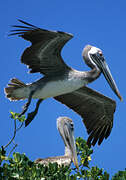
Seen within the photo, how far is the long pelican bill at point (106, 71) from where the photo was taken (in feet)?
29.0

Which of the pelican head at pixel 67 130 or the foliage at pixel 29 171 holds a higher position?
the pelican head at pixel 67 130

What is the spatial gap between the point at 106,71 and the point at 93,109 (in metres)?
1.52

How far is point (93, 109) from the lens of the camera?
10.1 metres

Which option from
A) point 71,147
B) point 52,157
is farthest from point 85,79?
point 71,147

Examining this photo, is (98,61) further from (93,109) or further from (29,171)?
(29,171)

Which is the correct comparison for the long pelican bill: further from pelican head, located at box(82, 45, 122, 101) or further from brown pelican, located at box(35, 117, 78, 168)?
brown pelican, located at box(35, 117, 78, 168)

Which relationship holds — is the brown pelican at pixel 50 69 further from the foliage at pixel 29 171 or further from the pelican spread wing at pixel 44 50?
the foliage at pixel 29 171

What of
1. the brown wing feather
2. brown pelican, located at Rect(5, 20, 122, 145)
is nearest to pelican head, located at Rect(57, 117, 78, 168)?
the brown wing feather

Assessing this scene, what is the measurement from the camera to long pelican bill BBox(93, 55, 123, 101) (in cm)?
884

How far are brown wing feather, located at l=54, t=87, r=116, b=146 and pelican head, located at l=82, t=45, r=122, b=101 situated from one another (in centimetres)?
88

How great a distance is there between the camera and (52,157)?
8945 mm

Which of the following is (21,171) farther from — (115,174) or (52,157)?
(52,157)

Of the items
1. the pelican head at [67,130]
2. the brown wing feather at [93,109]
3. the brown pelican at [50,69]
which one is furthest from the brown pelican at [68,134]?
the brown pelican at [50,69]

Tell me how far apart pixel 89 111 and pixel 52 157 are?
5.69ft
